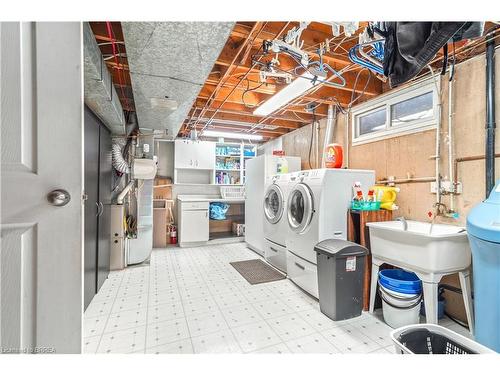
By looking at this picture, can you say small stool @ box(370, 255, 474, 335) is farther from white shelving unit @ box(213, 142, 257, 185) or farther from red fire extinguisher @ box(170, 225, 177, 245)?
white shelving unit @ box(213, 142, 257, 185)

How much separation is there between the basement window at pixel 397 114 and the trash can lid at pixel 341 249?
1.49m

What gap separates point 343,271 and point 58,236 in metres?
2.04

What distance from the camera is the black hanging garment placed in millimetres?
985

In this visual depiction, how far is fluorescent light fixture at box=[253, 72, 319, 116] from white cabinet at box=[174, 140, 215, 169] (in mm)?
2051

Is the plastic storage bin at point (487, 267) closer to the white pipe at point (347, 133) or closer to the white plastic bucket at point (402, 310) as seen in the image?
the white plastic bucket at point (402, 310)

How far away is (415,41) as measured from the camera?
1.10 m

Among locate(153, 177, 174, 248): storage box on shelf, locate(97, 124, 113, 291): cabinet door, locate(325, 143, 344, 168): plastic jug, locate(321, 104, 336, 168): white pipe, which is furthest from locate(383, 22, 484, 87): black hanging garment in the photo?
locate(153, 177, 174, 248): storage box on shelf

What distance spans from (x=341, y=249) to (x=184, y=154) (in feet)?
13.1

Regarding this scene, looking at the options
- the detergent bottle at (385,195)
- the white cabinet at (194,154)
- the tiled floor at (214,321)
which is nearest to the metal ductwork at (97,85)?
the tiled floor at (214,321)
